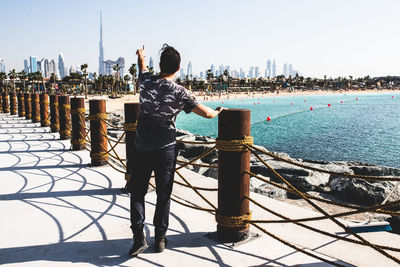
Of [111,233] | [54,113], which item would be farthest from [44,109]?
[111,233]

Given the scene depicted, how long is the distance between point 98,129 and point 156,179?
154 inches

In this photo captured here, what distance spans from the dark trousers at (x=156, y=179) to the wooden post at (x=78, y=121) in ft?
17.1

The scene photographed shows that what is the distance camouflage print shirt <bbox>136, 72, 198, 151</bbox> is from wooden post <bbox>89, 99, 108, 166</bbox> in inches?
149

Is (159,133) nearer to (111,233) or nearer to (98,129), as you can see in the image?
(111,233)

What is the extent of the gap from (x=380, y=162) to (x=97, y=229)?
63.6 feet

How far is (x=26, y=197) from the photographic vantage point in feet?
16.4

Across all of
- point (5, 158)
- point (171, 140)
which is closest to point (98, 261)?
point (171, 140)

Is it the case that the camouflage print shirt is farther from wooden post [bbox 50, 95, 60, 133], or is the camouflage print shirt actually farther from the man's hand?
wooden post [bbox 50, 95, 60, 133]

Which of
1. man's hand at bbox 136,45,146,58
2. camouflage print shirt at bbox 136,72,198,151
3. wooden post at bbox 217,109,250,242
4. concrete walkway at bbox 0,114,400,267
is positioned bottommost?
concrete walkway at bbox 0,114,400,267

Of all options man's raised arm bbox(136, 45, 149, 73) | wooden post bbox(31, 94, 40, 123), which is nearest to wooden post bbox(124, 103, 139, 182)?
man's raised arm bbox(136, 45, 149, 73)

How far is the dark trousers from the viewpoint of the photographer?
10.0ft

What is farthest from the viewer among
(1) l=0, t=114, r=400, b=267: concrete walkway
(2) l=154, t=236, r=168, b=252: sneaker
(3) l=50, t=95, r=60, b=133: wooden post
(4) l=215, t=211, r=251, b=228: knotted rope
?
(3) l=50, t=95, r=60, b=133: wooden post

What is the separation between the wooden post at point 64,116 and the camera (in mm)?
9477

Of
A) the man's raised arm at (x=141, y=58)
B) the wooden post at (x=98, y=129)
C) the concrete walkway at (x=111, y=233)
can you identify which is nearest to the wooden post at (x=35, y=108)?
the wooden post at (x=98, y=129)
